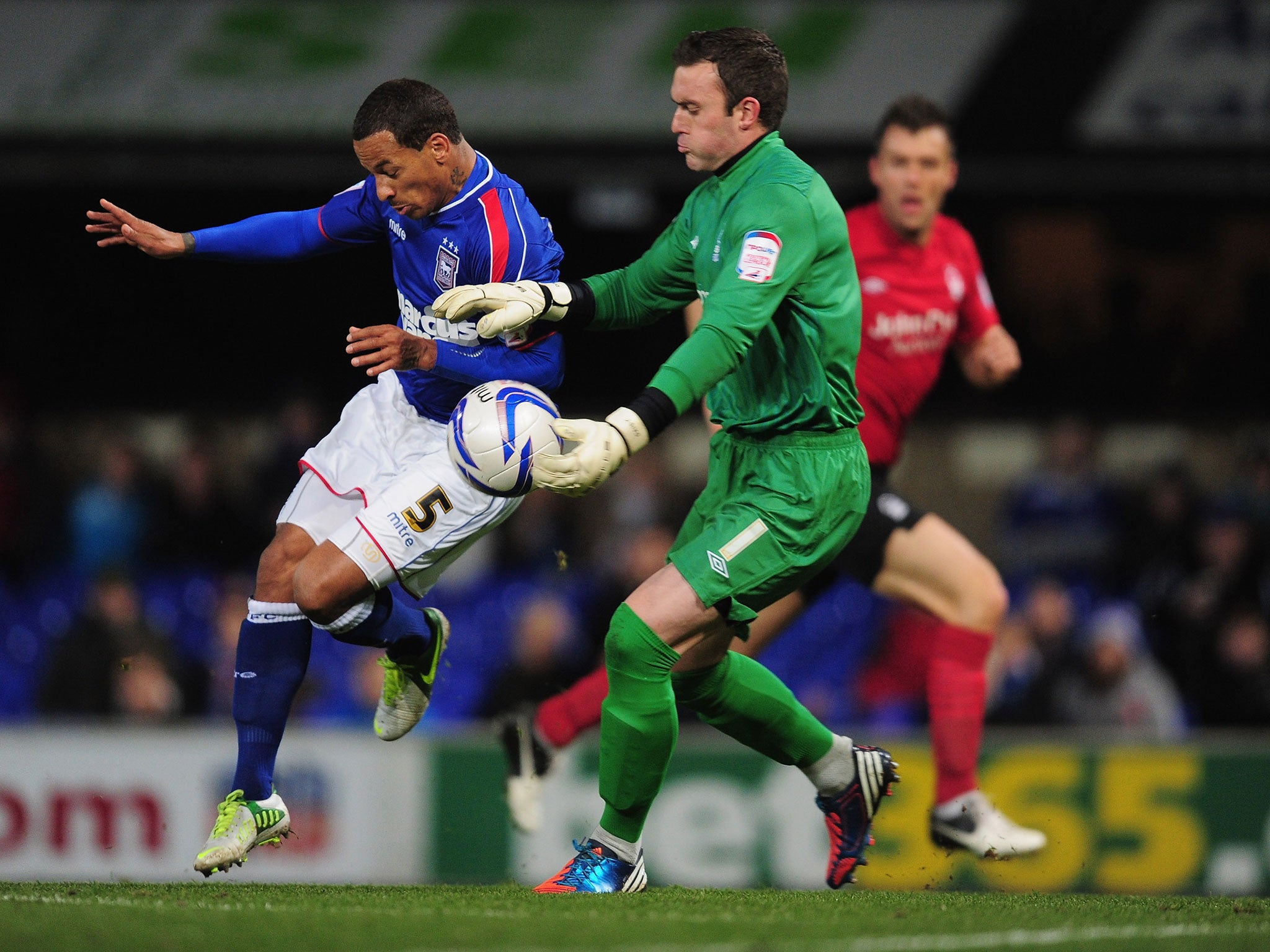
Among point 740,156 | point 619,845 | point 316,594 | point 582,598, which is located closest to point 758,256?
point 740,156

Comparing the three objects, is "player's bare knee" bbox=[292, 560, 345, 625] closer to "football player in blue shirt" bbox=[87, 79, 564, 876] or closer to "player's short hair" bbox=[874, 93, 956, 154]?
"football player in blue shirt" bbox=[87, 79, 564, 876]

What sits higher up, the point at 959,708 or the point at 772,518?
the point at 772,518

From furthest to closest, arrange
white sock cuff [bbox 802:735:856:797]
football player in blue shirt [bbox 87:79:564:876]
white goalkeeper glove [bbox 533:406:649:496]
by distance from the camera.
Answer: white sock cuff [bbox 802:735:856:797], football player in blue shirt [bbox 87:79:564:876], white goalkeeper glove [bbox 533:406:649:496]

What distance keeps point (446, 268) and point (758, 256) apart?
1.13m

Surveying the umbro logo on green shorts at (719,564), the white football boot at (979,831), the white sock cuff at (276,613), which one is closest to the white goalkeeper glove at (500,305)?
the umbro logo on green shorts at (719,564)

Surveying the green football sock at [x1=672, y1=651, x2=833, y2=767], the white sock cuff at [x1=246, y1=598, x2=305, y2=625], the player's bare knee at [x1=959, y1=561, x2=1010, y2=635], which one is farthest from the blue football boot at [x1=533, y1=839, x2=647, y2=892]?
the player's bare knee at [x1=959, y1=561, x2=1010, y2=635]

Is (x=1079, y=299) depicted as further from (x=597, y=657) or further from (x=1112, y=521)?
(x=597, y=657)

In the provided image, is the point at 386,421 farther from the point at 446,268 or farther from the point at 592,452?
the point at 592,452

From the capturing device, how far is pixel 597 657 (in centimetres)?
988

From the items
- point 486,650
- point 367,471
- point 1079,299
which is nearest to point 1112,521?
point 1079,299

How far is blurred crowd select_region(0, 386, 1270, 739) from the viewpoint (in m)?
9.56

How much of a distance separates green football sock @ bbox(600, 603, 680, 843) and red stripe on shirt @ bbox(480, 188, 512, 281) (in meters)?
1.14

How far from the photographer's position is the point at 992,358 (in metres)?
6.26

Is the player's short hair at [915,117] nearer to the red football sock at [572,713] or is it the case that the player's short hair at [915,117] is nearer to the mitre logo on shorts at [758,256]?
the mitre logo on shorts at [758,256]
